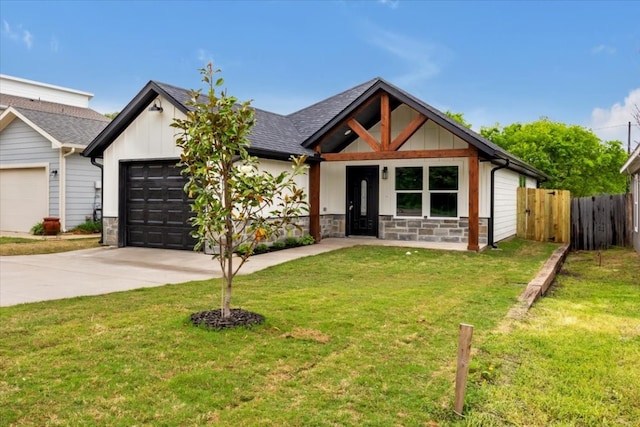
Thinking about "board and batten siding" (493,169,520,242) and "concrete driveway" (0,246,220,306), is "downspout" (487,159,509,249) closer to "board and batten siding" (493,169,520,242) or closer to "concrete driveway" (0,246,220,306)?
"board and batten siding" (493,169,520,242)

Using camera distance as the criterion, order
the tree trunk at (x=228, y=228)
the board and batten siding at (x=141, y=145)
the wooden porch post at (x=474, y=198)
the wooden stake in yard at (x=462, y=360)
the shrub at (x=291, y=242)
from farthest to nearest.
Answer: the shrub at (x=291, y=242)
the wooden porch post at (x=474, y=198)
the board and batten siding at (x=141, y=145)
the tree trunk at (x=228, y=228)
the wooden stake in yard at (x=462, y=360)

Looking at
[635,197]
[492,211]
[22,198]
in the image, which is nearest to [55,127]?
[22,198]

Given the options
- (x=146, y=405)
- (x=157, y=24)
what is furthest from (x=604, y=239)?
(x=157, y=24)

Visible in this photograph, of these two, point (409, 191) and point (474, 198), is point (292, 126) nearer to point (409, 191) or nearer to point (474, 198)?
point (409, 191)

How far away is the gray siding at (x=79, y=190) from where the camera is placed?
16766mm

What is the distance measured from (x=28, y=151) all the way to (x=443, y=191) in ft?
46.1

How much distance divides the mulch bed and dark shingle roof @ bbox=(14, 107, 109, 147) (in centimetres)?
1343

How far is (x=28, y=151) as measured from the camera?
1741 cm

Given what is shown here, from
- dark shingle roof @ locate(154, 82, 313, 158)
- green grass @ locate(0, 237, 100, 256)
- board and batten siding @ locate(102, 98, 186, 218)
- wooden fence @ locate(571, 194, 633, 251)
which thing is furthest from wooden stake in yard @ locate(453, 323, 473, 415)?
wooden fence @ locate(571, 194, 633, 251)

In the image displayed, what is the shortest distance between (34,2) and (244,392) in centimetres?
2663

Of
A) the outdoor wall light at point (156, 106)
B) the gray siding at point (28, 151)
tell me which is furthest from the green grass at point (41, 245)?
the outdoor wall light at point (156, 106)

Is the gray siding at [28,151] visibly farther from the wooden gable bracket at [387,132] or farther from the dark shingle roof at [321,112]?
the wooden gable bracket at [387,132]

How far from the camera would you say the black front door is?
15.3 m

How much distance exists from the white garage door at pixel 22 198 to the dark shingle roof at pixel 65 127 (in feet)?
4.60
